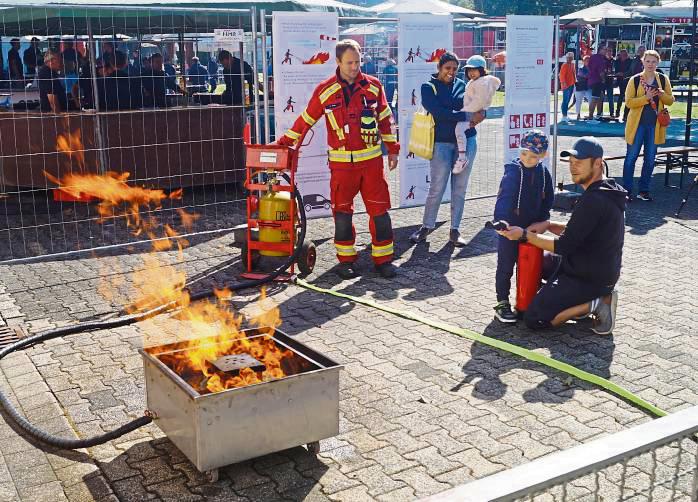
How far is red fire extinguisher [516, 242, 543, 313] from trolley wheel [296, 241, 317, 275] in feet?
7.88

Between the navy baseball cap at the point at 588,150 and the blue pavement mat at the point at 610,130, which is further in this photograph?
the blue pavement mat at the point at 610,130

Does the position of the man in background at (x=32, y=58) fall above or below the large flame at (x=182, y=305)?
above

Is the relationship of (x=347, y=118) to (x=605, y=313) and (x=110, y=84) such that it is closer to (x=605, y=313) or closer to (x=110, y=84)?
(x=605, y=313)

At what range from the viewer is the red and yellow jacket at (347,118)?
26.8 feet

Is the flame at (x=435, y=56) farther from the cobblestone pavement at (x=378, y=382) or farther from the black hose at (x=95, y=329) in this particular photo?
the black hose at (x=95, y=329)

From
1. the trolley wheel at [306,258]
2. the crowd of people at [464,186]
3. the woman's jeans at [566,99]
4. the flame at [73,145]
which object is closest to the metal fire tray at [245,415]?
the crowd of people at [464,186]

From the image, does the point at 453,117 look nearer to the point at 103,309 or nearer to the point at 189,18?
the point at 103,309

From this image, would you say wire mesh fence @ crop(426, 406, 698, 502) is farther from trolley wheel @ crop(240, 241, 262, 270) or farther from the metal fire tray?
trolley wheel @ crop(240, 241, 262, 270)

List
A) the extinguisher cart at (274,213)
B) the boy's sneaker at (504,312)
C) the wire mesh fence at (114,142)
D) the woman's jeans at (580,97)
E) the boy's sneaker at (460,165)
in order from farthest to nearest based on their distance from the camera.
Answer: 1. the woman's jeans at (580,97)
2. the wire mesh fence at (114,142)
3. the boy's sneaker at (460,165)
4. the extinguisher cart at (274,213)
5. the boy's sneaker at (504,312)

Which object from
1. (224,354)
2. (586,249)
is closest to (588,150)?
(586,249)

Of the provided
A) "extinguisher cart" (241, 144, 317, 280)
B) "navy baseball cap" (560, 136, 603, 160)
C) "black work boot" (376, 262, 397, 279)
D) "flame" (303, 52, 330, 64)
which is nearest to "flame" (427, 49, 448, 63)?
"flame" (303, 52, 330, 64)

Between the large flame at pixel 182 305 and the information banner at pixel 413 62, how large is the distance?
293 cm

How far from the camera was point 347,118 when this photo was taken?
26.8 ft

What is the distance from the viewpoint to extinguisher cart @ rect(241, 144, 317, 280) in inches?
319
